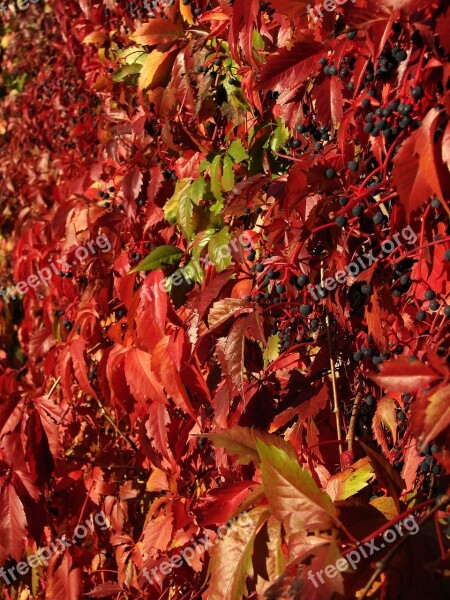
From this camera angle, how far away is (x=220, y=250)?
1835 millimetres

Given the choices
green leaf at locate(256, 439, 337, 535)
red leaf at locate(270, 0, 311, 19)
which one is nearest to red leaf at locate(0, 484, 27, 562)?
green leaf at locate(256, 439, 337, 535)

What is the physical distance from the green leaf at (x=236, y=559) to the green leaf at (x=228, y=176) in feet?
3.21

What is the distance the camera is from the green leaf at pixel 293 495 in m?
1.03

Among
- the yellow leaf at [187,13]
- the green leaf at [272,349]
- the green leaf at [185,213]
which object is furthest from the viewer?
the yellow leaf at [187,13]

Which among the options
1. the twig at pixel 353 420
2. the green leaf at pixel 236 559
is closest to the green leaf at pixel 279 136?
the twig at pixel 353 420

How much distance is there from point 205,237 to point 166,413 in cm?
50

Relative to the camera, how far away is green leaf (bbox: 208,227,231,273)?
5.95 feet

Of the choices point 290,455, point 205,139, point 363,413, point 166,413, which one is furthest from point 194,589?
point 205,139

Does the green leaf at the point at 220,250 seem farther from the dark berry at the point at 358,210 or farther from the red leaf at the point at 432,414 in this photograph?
the red leaf at the point at 432,414

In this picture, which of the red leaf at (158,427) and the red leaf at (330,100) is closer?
the red leaf at (330,100)

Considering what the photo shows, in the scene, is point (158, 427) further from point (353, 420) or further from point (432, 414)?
→ point (432, 414)

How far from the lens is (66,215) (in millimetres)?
2645

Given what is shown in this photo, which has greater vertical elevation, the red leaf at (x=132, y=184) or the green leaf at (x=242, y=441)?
the red leaf at (x=132, y=184)

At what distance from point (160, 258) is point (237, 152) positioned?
1.19 ft
